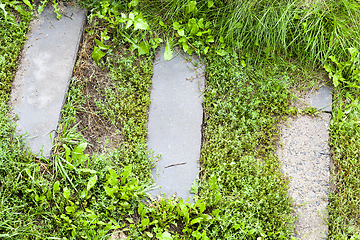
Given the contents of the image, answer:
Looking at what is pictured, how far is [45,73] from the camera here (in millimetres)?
2637

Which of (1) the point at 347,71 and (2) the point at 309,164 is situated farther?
(1) the point at 347,71

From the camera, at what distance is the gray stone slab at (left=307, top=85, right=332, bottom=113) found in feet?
9.30

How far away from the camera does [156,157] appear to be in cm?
253

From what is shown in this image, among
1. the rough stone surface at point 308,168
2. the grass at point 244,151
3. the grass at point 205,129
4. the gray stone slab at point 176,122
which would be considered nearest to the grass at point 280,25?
the grass at point 205,129

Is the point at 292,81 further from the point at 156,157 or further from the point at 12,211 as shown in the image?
the point at 12,211

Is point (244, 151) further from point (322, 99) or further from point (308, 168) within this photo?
point (322, 99)

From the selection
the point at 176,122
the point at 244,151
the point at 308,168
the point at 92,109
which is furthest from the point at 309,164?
the point at 92,109

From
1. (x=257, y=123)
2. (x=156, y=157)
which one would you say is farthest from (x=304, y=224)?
(x=156, y=157)

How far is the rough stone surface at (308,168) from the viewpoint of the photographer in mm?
2479

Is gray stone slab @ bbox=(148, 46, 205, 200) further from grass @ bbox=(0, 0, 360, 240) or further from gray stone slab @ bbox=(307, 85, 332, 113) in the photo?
gray stone slab @ bbox=(307, 85, 332, 113)

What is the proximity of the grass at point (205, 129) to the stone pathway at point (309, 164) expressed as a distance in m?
0.09

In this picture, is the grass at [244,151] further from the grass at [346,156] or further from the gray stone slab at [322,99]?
the grass at [346,156]

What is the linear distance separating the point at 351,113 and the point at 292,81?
24.2 inches

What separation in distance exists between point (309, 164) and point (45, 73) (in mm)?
2501
